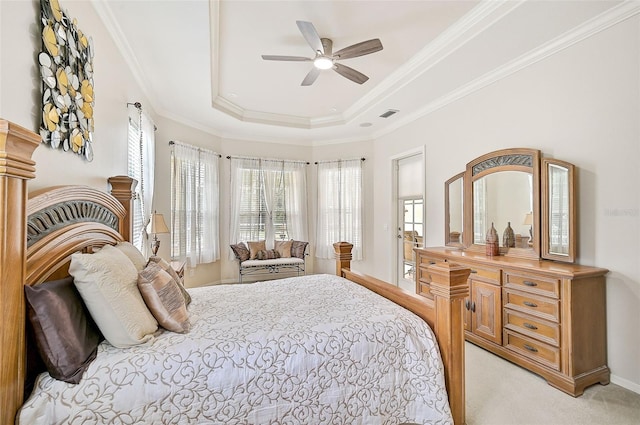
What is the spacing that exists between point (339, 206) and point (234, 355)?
4.45 metres

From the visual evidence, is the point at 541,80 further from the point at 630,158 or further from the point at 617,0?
the point at 630,158

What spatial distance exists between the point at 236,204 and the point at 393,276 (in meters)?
3.00

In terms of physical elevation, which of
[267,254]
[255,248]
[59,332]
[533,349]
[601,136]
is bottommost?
[533,349]

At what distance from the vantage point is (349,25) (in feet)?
8.64

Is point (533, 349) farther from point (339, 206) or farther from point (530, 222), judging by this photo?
point (339, 206)

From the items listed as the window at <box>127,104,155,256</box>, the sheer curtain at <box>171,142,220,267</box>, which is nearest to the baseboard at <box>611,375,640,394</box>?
the window at <box>127,104,155,256</box>

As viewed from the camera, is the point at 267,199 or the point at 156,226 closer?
the point at 156,226

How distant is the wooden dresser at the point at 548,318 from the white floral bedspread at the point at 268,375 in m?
1.27

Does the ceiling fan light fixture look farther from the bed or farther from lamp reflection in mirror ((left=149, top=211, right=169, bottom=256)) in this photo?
lamp reflection in mirror ((left=149, top=211, right=169, bottom=256))

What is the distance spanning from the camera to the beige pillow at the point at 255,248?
512 cm

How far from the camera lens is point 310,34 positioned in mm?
2354

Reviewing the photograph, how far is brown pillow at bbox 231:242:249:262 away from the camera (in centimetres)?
496

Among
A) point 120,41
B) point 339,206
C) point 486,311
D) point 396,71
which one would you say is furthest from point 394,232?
point 120,41

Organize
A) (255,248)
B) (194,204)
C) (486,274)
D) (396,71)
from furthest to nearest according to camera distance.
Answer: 1. (255,248)
2. (194,204)
3. (396,71)
4. (486,274)
